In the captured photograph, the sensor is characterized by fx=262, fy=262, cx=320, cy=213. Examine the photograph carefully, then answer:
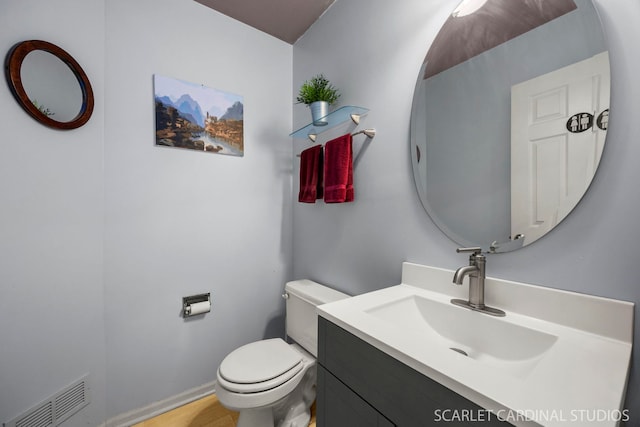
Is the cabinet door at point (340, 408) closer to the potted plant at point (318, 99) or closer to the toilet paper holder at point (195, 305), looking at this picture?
the toilet paper holder at point (195, 305)

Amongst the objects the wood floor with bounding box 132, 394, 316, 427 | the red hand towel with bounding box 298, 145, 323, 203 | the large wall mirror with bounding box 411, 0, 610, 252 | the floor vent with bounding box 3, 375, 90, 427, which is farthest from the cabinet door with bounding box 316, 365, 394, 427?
the floor vent with bounding box 3, 375, 90, 427

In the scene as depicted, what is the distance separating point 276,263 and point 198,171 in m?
0.81

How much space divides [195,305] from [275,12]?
6.02 ft

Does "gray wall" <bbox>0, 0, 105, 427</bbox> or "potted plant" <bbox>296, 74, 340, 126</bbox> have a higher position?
"potted plant" <bbox>296, 74, 340, 126</bbox>

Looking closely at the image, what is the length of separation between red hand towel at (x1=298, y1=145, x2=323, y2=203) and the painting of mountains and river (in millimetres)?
454

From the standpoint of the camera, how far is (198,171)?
1.58 metres

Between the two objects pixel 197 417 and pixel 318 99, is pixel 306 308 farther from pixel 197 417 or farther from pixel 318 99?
pixel 318 99

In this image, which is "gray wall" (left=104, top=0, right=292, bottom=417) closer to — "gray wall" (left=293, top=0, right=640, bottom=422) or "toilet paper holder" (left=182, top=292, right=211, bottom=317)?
"toilet paper holder" (left=182, top=292, right=211, bottom=317)

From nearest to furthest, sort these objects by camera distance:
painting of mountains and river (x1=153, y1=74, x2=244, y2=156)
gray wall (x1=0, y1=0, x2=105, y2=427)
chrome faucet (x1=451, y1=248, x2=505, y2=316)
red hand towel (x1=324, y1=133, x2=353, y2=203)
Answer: chrome faucet (x1=451, y1=248, x2=505, y2=316)
gray wall (x1=0, y1=0, x2=105, y2=427)
red hand towel (x1=324, y1=133, x2=353, y2=203)
painting of mountains and river (x1=153, y1=74, x2=244, y2=156)

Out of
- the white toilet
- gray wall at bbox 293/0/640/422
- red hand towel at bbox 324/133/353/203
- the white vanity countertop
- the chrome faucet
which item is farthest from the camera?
red hand towel at bbox 324/133/353/203

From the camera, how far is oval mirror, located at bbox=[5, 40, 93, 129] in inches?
40.3

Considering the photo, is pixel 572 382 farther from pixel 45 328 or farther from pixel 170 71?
pixel 170 71

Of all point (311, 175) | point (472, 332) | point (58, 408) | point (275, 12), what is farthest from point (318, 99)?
point (58, 408)

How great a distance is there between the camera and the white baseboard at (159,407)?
1.38 metres
